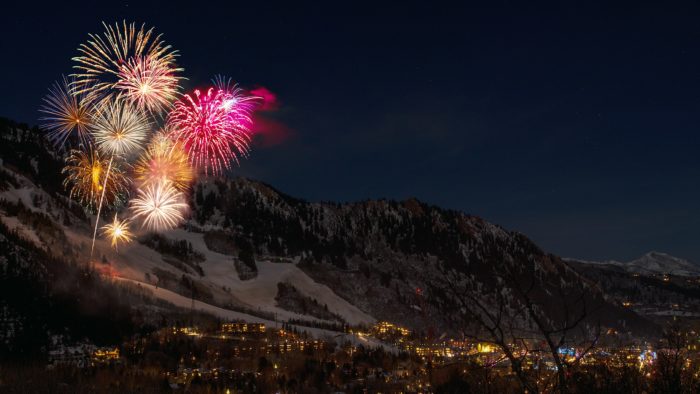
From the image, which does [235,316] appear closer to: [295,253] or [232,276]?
[232,276]

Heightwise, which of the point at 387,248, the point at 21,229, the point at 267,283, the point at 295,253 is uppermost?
the point at 387,248

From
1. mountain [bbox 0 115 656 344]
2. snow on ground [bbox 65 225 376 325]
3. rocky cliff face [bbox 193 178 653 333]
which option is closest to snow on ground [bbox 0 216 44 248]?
mountain [bbox 0 115 656 344]

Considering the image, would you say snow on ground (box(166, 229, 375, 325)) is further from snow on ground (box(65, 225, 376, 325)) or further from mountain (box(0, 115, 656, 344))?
mountain (box(0, 115, 656, 344))

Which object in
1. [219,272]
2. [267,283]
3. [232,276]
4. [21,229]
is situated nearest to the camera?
[21,229]

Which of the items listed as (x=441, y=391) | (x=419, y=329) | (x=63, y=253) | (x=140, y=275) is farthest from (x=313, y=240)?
(x=441, y=391)

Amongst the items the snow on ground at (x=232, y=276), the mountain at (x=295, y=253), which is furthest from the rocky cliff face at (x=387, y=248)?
the snow on ground at (x=232, y=276)

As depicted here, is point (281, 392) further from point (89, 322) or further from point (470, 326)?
point (470, 326)

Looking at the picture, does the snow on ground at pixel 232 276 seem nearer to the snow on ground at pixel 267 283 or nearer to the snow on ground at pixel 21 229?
the snow on ground at pixel 267 283

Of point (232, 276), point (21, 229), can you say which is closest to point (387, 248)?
point (232, 276)
